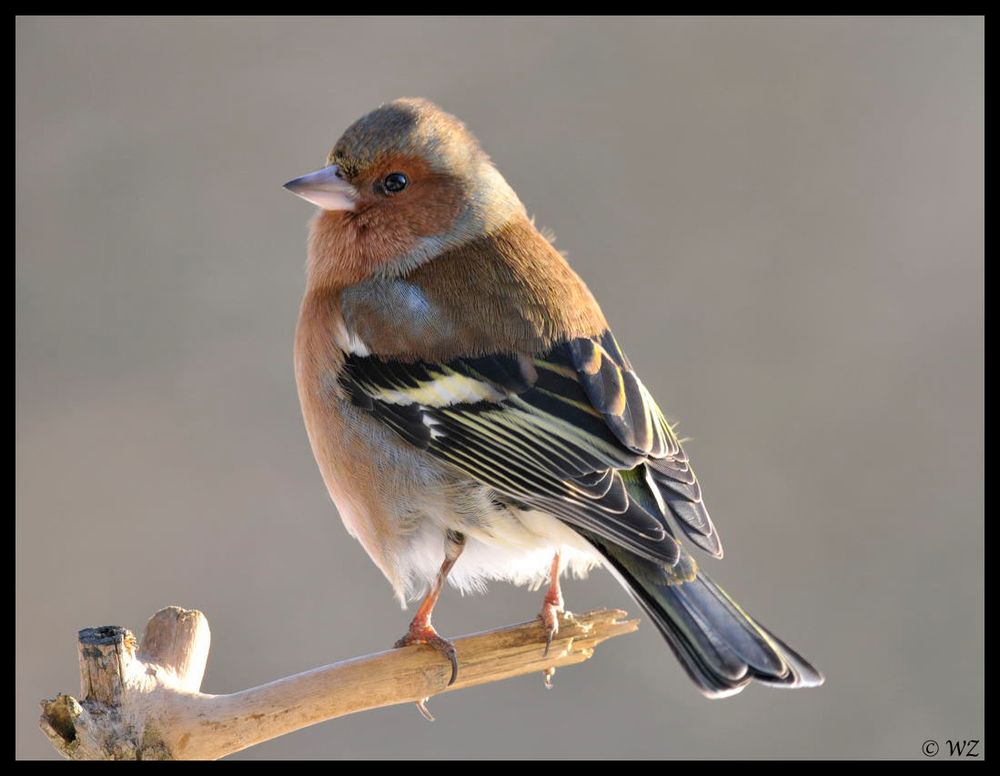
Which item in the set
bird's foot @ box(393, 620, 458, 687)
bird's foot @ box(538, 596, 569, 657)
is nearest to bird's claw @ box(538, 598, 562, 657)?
bird's foot @ box(538, 596, 569, 657)

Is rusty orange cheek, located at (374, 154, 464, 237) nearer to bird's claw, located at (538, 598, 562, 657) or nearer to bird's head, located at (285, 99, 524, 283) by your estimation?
bird's head, located at (285, 99, 524, 283)

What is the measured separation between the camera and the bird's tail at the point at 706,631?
3391 mm

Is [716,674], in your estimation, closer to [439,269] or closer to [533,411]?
[533,411]

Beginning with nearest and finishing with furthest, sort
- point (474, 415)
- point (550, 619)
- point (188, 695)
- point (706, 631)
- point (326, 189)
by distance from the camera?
point (188, 695)
point (706, 631)
point (474, 415)
point (550, 619)
point (326, 189)

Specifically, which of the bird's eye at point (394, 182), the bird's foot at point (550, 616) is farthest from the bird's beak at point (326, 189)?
the bird's foot at point (550, 616)

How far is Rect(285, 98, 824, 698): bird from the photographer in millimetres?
3584

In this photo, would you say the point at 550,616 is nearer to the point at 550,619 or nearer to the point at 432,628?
the point at 550,619

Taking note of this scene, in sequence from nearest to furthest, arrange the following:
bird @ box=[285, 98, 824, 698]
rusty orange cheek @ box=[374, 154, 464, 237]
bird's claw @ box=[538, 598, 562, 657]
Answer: bird @ box=[285, 98, 824, 698] < bird's claw @ box=[538, 598, 562, 657] < rusty orange cheek @ box=[374, 154, 464, 237]

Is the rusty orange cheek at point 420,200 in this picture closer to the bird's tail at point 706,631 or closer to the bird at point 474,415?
the bird at point 474,415

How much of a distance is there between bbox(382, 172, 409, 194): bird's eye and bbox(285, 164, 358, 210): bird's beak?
0.12 meters

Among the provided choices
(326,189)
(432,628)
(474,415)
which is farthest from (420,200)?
(432,628)

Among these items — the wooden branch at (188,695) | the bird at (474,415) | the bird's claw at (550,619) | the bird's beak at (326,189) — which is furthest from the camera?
the bird's beak at (326,189)

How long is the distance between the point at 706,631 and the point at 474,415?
993 millimetres

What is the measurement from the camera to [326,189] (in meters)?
4.31
